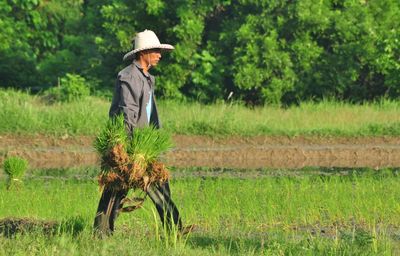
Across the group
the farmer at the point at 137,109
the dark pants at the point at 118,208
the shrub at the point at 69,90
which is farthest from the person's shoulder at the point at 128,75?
the shrub at the point at 69,90

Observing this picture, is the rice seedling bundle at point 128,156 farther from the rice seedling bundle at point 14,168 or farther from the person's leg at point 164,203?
the rice seedling bundle at point 14,168

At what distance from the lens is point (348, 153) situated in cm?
1902

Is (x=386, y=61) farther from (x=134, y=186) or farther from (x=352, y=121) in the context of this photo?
(x=134, y=186)

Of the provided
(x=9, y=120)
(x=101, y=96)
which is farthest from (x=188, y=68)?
(x=9, y=120)

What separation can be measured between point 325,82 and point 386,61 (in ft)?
4.61

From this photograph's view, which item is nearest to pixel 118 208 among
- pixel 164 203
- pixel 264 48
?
pixel 164 203

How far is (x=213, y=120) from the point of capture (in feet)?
66.3

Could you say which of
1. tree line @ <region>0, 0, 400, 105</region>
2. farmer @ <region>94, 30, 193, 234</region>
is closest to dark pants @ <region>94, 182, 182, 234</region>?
farmer @ <region>94, 30, 193, 234</region>

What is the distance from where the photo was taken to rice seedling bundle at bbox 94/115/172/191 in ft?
28.0

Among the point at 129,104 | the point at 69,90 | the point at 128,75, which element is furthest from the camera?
the point at 69,90

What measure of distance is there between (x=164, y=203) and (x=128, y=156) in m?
0.69

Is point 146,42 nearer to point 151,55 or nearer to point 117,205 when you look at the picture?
point 151,55

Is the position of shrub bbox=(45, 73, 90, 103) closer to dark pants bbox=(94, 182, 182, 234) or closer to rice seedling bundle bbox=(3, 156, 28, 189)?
rice seedling bundle bbox=(3, 156, 28, 189)

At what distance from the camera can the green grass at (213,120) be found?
Answer: 1988 centimetres
